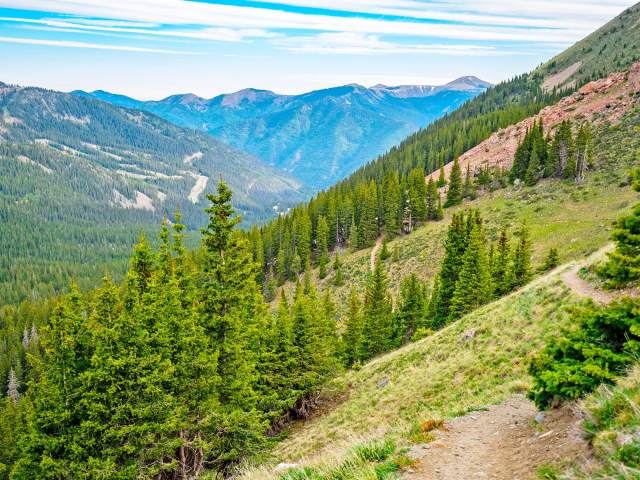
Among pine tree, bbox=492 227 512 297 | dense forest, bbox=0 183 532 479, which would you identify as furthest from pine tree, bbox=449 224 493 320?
dense forest, bbox=0 183 532 479

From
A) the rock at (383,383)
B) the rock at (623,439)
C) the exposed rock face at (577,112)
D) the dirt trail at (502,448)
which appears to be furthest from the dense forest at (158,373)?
the exposed rock face at (577,112)

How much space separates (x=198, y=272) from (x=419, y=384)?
1359cm

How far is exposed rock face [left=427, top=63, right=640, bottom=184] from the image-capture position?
9630 cm

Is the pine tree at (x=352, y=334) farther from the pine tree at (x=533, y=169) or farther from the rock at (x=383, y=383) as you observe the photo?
the pine tree at (x=533, y=169)

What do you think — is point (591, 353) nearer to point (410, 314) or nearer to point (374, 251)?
point (410, 314)

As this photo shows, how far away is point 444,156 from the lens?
450 ft

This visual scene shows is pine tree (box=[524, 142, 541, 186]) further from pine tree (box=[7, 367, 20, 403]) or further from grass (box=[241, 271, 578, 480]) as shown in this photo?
Answer: pine tree (box=[7, 367, 20, 403])

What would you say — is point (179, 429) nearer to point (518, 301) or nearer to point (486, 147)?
point (518, 301)

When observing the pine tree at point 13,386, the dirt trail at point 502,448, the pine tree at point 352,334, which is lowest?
the pine tree at point 13,386

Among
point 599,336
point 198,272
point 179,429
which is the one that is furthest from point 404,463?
point 198,272

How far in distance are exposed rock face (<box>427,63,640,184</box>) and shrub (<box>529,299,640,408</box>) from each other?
342 ft

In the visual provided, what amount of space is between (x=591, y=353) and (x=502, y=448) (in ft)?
9.79

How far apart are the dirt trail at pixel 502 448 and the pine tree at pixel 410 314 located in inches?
1538

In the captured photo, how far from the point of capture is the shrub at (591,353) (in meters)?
8.43
